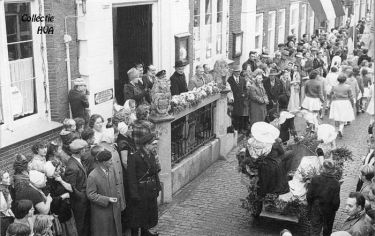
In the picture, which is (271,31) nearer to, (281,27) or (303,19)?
(281,27)

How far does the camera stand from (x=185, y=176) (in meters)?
10.5

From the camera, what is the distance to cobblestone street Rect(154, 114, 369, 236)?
28.5ft

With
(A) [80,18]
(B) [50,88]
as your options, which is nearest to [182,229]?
(B) [50,88]

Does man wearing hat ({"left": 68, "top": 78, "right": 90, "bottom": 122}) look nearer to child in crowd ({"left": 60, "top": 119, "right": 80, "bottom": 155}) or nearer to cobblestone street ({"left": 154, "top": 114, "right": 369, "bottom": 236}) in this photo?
child in crowd ({"left": 60, "top": 119, "right": 80, "bottom": 155})

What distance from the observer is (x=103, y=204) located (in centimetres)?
715

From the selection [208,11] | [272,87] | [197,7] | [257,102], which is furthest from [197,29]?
[257,102]

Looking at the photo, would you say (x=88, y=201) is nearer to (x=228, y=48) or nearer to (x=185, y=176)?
(x=185, y=176)

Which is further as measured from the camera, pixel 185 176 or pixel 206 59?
pixel 206 59

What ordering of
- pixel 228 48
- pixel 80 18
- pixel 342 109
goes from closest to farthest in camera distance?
pixel 80 18 < pixel 342 109 < pixel 228 48

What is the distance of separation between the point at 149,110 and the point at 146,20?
4.11 metres

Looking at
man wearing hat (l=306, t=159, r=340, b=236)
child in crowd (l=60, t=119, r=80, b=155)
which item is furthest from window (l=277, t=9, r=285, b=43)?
child in crowd (l=60, t=119, r=80, b=155)

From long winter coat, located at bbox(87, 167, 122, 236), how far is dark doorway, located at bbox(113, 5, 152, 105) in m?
5.31

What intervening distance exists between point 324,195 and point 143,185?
2.41m

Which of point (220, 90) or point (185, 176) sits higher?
point (220, 90)
